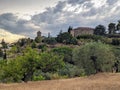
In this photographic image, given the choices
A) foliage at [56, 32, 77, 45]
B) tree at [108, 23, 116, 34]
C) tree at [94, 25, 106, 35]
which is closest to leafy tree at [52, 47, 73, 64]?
foliage at [56, 32, 77, 45]

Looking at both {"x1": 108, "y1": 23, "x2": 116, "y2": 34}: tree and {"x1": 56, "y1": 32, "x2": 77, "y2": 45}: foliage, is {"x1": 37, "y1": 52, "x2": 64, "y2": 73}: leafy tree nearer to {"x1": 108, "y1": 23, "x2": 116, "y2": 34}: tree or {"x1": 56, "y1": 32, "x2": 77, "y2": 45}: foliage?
{"x1": 56, "y1": 32, "x2": 77, "y2": 45}: foliage

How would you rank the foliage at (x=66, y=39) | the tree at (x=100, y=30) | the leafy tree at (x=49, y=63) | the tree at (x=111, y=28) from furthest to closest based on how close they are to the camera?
the tree at (x=100, y=30), the tree at (x=111, y=28), the foliage at (x=66, y=39), the leafy tree at (x=49, y=63)

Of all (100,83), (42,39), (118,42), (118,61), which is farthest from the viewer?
(42,39)

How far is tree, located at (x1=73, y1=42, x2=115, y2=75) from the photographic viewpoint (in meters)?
47.7

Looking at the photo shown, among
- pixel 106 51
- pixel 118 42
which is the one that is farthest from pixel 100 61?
pixel 118 42

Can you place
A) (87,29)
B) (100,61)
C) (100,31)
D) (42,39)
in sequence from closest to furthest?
1. (100,61)
2. (42,39)
3. (100,31)
4. (87,29)

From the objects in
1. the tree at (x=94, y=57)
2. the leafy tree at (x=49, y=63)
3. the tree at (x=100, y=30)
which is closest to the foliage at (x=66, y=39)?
the tree at (x=100, y=30)

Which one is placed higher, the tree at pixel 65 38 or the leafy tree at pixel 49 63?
the tree at pixel 65 38

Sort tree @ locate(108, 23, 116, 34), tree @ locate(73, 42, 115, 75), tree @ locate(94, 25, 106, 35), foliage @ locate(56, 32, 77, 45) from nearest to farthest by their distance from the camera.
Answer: tree @ locate(73, 42, 115, 75) < foliage @ locate(56, 32, 77, 45) < tree @ locate(108, 23, 116, 34) < tree @ locate(94, 25, 106, 35)

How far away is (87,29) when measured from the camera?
18888cm

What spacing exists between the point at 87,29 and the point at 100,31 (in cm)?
3059

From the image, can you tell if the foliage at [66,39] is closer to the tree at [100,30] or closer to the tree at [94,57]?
the tree at [100,30]

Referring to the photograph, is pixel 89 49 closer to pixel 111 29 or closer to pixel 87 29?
pixel 111 29

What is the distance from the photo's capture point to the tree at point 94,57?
47719 millimetres
